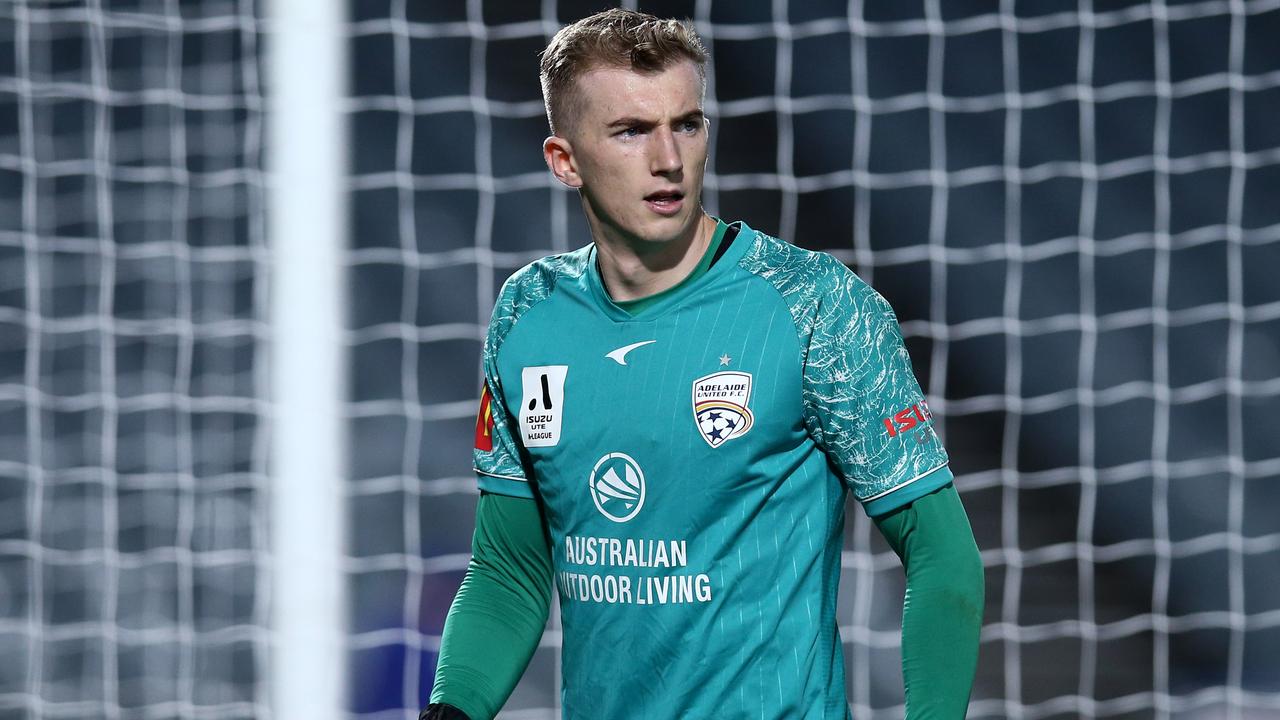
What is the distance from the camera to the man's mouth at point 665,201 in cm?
166

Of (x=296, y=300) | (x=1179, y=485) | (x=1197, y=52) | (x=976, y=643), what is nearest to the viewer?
(x=976, y=643)

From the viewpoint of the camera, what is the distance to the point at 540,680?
479 centimetres

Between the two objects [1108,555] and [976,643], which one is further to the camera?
[1108,555]

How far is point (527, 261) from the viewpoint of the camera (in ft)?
18.7

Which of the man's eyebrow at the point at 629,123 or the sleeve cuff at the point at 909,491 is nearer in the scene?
the sleeve cuff at the point at 909,491

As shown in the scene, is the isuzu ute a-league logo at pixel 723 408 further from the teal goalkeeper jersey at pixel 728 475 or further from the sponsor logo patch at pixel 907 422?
the sponsor logo patch at pixel 907 422

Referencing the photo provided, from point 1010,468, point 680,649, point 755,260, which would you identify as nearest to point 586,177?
point 755,260

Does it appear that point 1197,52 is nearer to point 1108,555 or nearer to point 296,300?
point 1108,555

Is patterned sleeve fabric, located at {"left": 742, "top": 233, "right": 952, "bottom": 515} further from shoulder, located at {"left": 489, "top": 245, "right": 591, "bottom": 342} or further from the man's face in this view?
shoulder, located at {"left": 489, "top": 245, "right": 591, "bottom": 342}

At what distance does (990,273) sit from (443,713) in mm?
4802

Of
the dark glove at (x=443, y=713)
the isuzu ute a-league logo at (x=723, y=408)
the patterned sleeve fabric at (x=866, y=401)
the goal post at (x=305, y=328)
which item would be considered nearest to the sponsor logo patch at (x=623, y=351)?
the isuzu ute a-league logo at (x=723, y=408)

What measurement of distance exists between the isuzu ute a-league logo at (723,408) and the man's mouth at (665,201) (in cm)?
21

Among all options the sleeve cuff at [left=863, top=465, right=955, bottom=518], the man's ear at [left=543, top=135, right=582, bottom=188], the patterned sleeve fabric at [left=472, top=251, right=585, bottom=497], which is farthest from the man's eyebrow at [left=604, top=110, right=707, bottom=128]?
the sleeve cuff at [left=863, top=465, right=955, bottom=518]

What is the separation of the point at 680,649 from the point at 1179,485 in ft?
14.2
